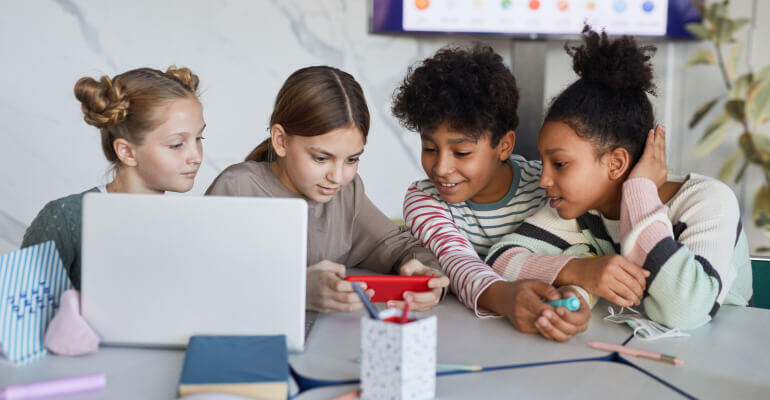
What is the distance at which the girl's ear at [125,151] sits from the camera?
144 cm

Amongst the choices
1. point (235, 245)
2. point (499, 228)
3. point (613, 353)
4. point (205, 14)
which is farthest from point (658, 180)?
point (205, 14)

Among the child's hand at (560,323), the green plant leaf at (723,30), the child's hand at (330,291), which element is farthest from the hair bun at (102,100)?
the green plant leaf at (723,30)

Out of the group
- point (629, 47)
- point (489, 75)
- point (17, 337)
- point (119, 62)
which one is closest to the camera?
point (17, 337)

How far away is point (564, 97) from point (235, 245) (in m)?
0.78

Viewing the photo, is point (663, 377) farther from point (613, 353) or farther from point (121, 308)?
point (121, 308)

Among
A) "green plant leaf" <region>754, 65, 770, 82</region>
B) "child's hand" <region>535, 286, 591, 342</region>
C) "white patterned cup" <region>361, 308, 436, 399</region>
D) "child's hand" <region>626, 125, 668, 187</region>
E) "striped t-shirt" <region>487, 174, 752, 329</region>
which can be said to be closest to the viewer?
"green plant leaf" <region>754, 65, 770, 82</region>

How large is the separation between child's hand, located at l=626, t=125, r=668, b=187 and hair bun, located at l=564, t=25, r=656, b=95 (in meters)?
0.11

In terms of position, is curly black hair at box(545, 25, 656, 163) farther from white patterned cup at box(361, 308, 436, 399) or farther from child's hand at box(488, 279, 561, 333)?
white patterned cup at box(361, 308, 436, 399)

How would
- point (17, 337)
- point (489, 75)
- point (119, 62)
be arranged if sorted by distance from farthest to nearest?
point (119, 62)
point (489, 75)
point (17, 337)

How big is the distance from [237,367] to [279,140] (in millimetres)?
711

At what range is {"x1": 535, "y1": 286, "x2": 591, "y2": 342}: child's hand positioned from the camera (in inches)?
39.3

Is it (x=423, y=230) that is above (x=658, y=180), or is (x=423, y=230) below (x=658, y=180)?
below

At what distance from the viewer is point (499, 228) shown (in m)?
1.49

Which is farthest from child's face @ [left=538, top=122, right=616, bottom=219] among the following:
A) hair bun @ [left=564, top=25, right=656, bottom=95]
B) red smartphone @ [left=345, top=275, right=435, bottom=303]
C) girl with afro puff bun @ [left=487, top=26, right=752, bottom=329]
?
red smartphone @ [left=345, top=275, right=435, bottom=303]
